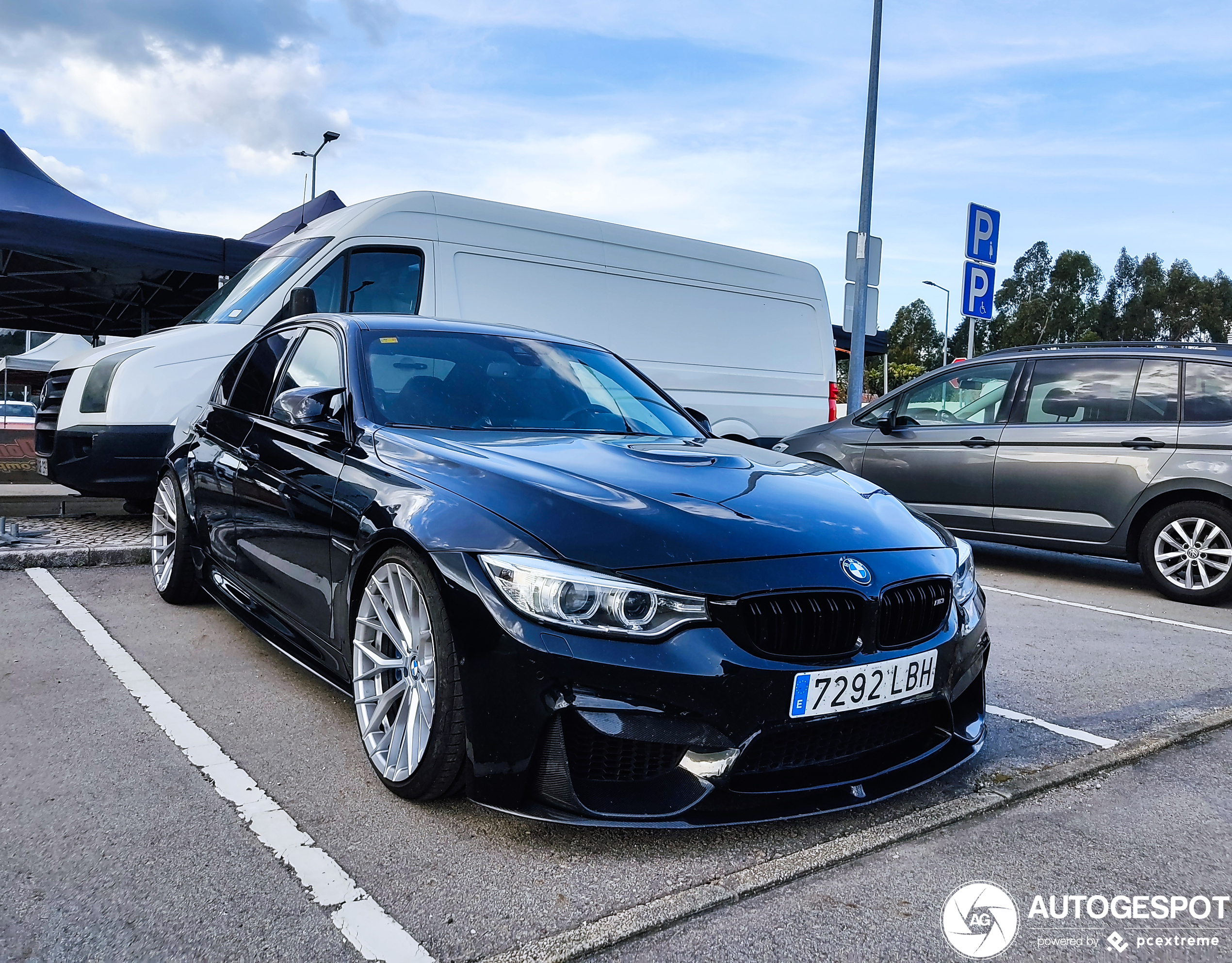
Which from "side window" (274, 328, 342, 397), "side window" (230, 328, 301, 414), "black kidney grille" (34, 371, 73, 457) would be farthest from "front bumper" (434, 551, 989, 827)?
"black kidney grille" (34, 371, 73, 457)

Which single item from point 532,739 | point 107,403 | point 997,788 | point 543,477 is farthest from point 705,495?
point 107,403

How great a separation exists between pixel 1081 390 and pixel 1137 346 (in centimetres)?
45

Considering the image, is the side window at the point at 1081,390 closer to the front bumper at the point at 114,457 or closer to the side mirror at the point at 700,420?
the side mirror at the point at 700,420

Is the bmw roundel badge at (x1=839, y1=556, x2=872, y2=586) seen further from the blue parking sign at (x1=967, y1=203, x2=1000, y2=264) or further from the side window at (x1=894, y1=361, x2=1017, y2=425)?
the blue parking sign at (x1=967, y1=203, x2=1000, y2=264)

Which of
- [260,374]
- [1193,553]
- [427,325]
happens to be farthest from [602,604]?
[1193,553]

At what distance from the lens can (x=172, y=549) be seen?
4992 mm

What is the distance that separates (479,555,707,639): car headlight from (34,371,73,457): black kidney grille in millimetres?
5966

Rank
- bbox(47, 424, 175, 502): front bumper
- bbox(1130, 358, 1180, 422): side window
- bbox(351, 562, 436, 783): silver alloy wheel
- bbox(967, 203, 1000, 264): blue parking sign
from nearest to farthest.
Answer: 1. bbox(351, 562, 436, 783): silver alloy wheel
2. bbox(1130, 358, 1180, 422): side window
3. bbox(47, 424, 175, 502): front bumper
4. bbox(967, 203, 1000, 264): blue parking sign

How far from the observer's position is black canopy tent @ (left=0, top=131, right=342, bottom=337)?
1006 centimetres

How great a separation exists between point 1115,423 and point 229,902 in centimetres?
627

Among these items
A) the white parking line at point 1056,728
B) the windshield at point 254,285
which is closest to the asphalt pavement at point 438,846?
the white parking line at point 1056,728

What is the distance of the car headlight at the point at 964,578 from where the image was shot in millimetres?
2922

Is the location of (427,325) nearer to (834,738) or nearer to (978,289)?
(834,738)

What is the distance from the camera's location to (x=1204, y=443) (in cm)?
629
